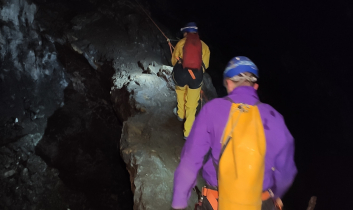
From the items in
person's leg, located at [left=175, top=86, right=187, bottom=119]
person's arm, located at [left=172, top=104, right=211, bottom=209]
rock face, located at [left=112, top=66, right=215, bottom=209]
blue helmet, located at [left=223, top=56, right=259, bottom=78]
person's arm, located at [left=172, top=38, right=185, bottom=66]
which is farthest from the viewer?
person's leg, located at [left=175, top=86, right=187, bottom=119]

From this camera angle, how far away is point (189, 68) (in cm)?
330

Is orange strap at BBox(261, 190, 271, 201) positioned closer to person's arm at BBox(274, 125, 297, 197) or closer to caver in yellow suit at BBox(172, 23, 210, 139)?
person's arm at BBox(274, 125, 297, 197)

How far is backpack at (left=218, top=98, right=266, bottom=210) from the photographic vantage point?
4.34 ft

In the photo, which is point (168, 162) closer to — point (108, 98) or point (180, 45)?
point (180, 45)

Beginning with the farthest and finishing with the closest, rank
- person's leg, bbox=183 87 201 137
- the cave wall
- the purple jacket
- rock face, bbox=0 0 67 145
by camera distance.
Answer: rock face, bbox=0 0 67 145, the cave wall, person's leg, bbox=183 87 201 137, the purple jacket

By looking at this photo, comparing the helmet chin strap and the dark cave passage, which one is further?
the dark cave passage

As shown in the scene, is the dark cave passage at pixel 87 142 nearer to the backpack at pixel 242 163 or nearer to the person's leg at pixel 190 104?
the person's leg at pixel 190 104

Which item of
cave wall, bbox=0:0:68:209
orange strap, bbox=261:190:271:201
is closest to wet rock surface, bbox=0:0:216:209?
cave wall, bbox=0:0:68:209

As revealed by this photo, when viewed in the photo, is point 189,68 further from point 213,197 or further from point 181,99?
point 213,197

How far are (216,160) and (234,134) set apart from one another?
0.92 feet

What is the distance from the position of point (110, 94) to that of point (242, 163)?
470 cm

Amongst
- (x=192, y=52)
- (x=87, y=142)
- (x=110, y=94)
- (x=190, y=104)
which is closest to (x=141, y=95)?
(x=110, y=94)

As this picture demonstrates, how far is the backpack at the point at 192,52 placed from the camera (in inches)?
123

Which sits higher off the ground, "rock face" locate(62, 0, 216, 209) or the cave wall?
"rock face" locate(62, 0, 216, 209)
